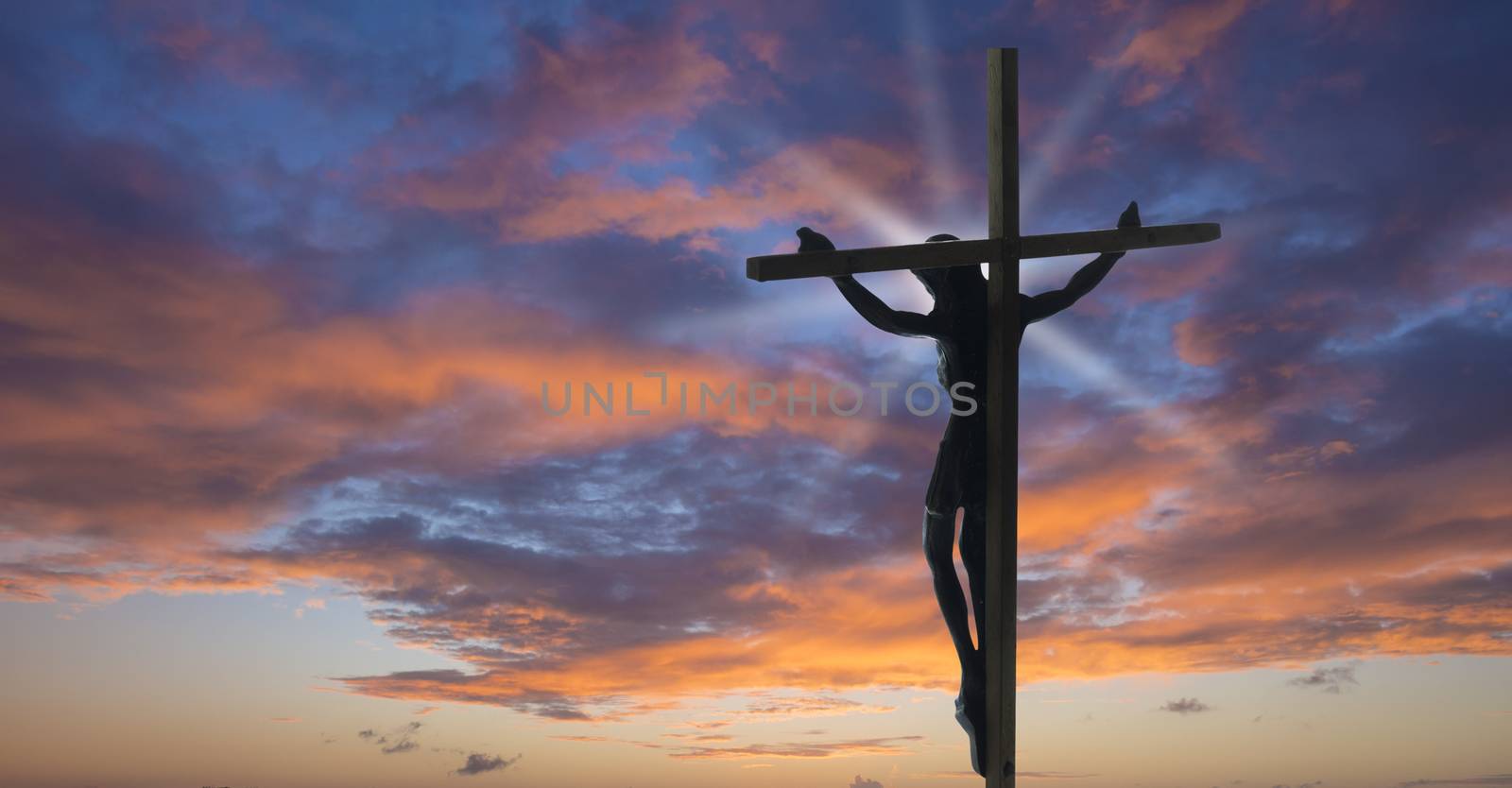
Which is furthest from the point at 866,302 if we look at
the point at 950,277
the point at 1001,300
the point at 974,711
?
the point at 974,711

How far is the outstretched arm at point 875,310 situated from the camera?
34.7 feet

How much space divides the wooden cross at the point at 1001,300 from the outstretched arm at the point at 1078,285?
164mm

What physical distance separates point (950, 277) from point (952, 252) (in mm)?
258

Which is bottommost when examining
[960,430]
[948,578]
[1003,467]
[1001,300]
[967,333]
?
[948,578]

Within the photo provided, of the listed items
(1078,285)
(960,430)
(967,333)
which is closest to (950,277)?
(967,333)

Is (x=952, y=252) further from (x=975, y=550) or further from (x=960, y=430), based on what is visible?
(x=975, y=550)

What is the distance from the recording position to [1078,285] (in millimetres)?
10906

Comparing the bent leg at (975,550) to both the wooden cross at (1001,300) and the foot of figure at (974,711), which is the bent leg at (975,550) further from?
the foot of figure at (974,711)

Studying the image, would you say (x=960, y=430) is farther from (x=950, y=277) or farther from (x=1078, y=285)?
(x=1078, y=285)

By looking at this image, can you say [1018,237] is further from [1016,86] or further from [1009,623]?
[1009,623]

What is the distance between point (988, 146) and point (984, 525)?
2.77 metres

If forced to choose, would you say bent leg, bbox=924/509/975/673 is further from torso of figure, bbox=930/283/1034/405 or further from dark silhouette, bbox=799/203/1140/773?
torso of figure, bbox=930/283/1034/405

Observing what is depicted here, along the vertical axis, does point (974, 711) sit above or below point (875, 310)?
below

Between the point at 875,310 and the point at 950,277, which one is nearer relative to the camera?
the point at 875,310
